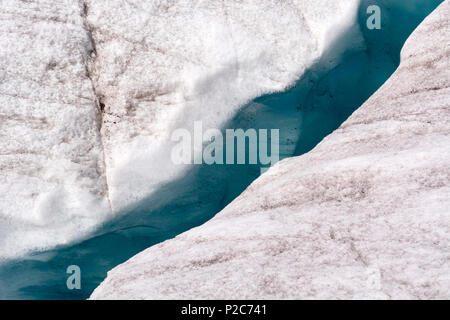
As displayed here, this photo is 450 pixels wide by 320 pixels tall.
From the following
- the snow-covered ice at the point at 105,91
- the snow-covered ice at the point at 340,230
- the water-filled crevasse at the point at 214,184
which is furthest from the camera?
the water-filled crevasse at the point at 214,184

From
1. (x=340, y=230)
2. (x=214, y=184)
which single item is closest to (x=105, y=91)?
(x=214, y=184)

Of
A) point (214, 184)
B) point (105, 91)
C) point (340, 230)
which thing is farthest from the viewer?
point (214, 184)

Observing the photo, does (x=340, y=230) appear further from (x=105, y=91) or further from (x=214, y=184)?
(x=105, y=91)

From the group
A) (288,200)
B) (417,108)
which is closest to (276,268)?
(288,200)

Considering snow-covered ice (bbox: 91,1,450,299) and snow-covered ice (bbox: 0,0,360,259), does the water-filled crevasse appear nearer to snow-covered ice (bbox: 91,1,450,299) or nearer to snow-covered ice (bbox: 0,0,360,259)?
snow-covered ice (bbox: 0,0,360,259)

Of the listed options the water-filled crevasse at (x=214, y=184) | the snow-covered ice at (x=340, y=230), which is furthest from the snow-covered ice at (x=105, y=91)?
the snow-covered ice at (x=340, y=230)

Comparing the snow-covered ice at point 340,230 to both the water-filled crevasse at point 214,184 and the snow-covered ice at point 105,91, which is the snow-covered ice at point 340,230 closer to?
the water-filled crevasse at point 214,184

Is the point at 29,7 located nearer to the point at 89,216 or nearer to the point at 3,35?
the point at 3,35

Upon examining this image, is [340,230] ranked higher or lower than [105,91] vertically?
lower
